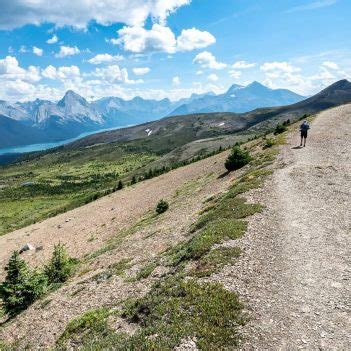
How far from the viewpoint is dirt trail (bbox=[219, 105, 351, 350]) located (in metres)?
12.6

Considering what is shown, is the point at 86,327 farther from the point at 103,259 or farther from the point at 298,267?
the point at 103,259

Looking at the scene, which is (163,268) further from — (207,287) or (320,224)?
(320,224)

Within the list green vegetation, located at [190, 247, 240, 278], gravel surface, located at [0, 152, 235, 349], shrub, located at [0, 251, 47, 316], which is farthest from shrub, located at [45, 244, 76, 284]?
green vegetation, located at [190, 247, 240, 278]

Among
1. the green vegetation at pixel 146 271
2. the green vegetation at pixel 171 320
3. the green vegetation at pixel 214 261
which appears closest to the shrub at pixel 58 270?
the green vegetation at pixel 146 271

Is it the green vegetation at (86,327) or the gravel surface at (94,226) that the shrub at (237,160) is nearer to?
the gravel surface at (94,226)

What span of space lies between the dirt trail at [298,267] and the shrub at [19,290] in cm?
1616

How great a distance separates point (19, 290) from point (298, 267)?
2020 cm

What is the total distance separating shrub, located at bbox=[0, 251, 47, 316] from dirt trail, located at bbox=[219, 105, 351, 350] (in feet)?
53.0

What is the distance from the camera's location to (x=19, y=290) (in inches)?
1015

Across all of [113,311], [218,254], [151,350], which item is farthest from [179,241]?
[151,350]

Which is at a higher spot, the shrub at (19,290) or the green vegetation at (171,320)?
the green vegetation at (171,320)

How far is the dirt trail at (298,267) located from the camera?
12.6 meters

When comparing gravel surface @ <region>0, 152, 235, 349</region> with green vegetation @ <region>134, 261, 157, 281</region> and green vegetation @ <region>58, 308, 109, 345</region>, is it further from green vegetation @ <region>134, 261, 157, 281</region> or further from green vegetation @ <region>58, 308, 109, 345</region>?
green vegetation @ <region>58, 308, 109, 345</region>

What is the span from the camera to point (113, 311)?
17.8 m
